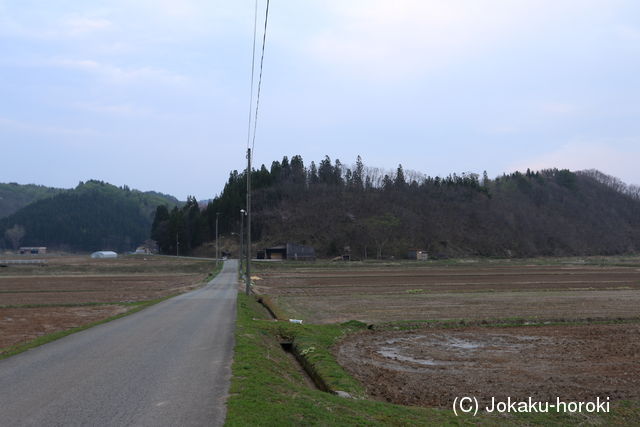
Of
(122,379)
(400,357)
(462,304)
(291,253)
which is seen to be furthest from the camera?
(291,253)

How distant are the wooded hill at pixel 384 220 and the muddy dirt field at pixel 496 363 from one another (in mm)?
118178

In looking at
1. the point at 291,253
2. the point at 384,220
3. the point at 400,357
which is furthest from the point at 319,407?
the point at 384,220

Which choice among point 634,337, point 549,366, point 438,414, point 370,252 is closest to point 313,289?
point 634,337

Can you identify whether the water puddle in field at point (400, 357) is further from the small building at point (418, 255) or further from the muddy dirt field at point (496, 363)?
the small building at point (418, 255)

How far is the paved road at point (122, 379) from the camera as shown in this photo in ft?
28.7

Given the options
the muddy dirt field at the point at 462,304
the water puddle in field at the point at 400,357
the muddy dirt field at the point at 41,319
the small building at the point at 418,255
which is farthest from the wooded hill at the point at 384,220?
the water puddle in field at the point at 400,357

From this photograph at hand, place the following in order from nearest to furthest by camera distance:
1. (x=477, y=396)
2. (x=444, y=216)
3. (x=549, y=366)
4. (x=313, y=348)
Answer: (x=477, y=396), (x=549, y=366), (x=313, y=348), (x=444, y=216)

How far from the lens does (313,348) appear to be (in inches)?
682

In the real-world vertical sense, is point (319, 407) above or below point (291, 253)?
below

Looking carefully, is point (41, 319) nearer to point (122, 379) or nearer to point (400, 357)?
point (122, 379)

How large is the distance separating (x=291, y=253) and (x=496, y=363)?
112176mm

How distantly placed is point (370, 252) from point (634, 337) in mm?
121901

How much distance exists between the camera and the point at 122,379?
37.6 feet

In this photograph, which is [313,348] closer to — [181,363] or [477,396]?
[181,363]
